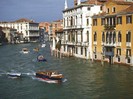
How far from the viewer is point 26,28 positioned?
121 m

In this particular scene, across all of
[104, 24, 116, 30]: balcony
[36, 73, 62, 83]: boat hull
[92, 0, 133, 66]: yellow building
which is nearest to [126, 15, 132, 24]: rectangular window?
[92, 0, 133, 66]: yellow building

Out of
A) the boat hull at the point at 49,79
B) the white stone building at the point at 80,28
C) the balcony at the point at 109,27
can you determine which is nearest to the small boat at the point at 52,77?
the boat hull at the point at 49,79

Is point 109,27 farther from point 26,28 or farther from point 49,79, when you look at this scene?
point 26,28

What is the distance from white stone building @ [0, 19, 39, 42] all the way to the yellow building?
265 feet

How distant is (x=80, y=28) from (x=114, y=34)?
8.46m

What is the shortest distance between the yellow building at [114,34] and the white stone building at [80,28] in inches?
62.4

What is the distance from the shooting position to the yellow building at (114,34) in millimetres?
33094

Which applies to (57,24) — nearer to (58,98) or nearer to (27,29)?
(27,29)

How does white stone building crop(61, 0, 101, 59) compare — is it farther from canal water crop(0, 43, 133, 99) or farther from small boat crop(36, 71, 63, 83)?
small boat crop(36, 71, 63, 83)

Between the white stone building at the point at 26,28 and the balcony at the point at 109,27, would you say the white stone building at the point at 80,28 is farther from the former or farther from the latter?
the white stone building at the point at 26,28

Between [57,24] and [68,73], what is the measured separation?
6413cm

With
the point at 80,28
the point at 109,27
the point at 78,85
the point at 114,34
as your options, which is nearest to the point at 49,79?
the point at 78,85

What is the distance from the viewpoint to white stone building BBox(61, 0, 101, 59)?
41609 millimetres

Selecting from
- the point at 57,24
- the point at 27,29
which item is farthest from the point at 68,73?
the point at 27,29
